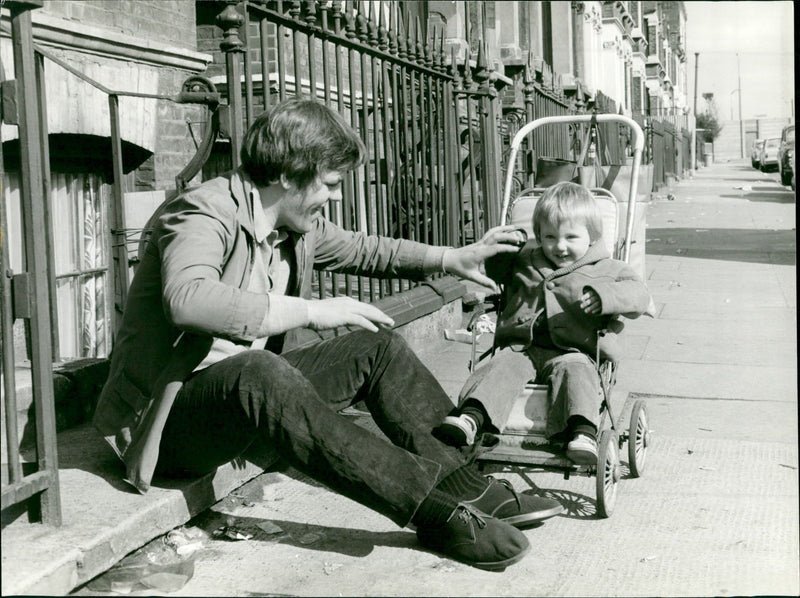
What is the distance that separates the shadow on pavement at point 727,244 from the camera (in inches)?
526

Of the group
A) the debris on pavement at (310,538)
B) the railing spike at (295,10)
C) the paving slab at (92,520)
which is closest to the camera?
the paving slab at (92,520)

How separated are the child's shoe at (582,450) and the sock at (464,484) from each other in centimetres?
42

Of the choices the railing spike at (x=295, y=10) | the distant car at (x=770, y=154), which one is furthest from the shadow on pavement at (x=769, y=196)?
the railing spike at (x=295, y=10)

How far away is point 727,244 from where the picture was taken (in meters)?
15.1

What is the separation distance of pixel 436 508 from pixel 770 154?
162 feet

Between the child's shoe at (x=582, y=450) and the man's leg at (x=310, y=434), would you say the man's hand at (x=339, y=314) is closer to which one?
the man's leg at (x=310, y=434)

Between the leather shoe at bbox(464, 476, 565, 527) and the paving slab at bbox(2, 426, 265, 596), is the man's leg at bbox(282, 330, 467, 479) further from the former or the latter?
the paving slab at bbox(2, 426, 265, 596)

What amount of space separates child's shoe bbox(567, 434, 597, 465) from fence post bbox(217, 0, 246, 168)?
1.94 m

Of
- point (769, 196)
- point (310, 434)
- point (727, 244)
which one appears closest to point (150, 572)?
point (310, 434)

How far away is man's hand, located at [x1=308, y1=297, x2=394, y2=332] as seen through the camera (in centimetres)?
Answer: 318

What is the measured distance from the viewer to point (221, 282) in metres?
3.19

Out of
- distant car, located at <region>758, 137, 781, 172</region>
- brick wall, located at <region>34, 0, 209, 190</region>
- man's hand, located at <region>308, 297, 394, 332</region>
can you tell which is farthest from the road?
distant car, located at <region>758, 137, 781, 172</region>

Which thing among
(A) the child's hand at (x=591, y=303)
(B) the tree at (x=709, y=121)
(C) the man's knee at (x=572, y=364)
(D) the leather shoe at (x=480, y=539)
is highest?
(B) the tree at (x=709, y=121)

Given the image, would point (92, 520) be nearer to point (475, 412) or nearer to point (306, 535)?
point (306, 535)
